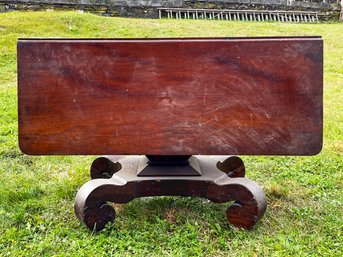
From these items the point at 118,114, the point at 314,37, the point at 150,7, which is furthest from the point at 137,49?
the point at 150,7

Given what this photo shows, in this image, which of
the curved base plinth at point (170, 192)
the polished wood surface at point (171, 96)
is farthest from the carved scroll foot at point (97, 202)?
the polished wood surface at point (171, 96)

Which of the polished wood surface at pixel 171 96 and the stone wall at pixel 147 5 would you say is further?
the stone wall at pixel 147 5

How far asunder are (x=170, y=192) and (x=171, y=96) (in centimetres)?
58

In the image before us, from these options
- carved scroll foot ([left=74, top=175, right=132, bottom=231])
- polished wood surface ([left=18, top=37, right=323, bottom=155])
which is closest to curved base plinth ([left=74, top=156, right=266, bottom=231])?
carved scroll foot ([left=74, top=175, right=132, bottom=231])

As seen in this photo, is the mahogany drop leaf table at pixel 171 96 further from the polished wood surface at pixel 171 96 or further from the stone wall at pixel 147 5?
the stone wall at pixel 147 5

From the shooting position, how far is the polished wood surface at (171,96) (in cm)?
206

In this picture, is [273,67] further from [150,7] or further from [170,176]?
[150,7]

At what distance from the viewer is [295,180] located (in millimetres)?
2961

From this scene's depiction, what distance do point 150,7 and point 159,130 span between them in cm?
1238

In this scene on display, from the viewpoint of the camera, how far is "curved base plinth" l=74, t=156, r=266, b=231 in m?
2.24

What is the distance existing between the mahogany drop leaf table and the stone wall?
11465mm

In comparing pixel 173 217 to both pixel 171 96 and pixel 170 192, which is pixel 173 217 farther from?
pixel 171 96

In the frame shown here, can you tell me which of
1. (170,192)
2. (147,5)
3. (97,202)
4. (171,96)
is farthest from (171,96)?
(147,5)

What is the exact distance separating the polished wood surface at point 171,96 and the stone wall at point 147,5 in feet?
37.6
